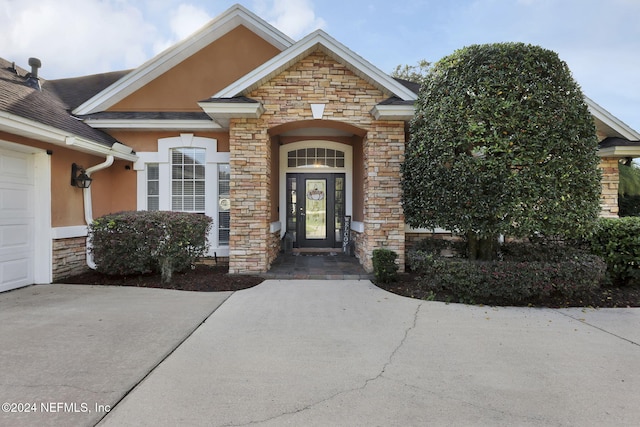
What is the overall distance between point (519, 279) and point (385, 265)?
6.71ft

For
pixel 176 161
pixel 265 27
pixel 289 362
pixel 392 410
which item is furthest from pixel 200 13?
pixel 392 410

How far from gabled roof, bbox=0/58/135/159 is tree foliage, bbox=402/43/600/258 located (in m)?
6.44

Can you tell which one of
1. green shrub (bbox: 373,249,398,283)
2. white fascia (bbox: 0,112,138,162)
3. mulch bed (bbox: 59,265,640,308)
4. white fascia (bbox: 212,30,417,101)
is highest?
white fascia (bbox: 212,30,417,101)

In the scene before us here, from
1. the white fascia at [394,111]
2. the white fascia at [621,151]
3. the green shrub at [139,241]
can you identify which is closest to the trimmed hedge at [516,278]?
the white fascia at [394,111]

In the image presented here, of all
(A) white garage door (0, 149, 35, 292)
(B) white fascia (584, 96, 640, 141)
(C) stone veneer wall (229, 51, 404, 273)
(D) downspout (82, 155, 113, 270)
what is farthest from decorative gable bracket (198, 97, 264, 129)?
(B) white fascia (584, 96, 640, 141)

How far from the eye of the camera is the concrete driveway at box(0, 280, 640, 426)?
211cm

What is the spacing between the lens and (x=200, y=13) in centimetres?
858

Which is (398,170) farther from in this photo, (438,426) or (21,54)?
(21,54)

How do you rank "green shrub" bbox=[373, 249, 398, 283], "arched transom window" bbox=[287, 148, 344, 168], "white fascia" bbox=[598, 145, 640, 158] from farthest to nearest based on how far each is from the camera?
"arched transom window" bbox=[287, 148, 344, 168]
"white fascia" bbox=[598, 145, 640, 158]
"green shrub" bbox=[373, 249, 398, 283]

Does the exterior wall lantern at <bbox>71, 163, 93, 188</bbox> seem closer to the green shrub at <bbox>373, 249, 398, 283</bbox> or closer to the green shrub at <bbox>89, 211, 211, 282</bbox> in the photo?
the green shrub at <bbox>89, 211, 211, 282</bbox>

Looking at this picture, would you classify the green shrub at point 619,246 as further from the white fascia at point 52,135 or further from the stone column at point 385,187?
the white fascia at point 52,135

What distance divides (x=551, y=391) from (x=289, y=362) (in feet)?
7.07

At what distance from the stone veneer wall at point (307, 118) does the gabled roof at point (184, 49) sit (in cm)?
214

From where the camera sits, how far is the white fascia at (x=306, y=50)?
5.83m
